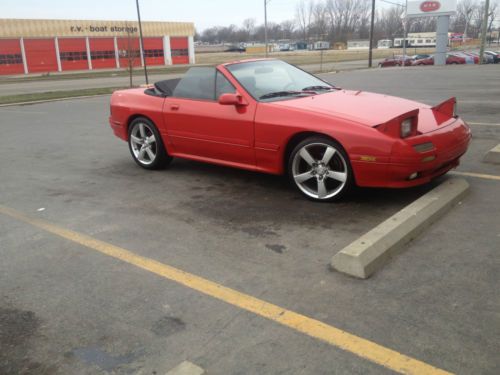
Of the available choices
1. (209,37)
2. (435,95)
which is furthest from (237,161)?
(209,37)

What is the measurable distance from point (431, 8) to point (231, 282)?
148 ft

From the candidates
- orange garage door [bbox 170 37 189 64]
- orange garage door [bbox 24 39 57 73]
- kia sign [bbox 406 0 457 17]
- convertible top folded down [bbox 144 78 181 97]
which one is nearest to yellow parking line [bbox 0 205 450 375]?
convertible top folded down [bbox 144 78 181 97]

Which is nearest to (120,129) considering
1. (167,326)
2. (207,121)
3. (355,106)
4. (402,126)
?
(207,121)

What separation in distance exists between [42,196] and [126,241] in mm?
2036

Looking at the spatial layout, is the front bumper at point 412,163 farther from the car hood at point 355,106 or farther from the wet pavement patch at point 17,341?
the wet pavement patch at point 17,341

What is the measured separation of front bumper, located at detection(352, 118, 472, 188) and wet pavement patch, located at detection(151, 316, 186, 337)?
93.9 inches

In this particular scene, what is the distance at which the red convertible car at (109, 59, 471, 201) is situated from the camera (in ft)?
14.8

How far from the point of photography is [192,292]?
3250mm

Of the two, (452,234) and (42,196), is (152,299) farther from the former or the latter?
(42,196)

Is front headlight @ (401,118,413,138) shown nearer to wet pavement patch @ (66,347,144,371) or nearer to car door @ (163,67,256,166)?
car door @ (163,67,256,166)

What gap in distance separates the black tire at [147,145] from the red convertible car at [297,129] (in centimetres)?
1

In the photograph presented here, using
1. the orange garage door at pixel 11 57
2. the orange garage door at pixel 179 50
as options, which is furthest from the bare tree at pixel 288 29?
the orange garage door at pixel 11 57

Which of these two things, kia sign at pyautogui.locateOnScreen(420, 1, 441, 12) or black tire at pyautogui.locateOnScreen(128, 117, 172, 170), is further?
kia sign at pyautogui.locateOnScreen(420, 1, 441, 12)

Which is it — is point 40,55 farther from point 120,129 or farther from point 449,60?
point 120,129
